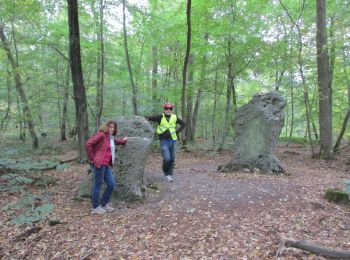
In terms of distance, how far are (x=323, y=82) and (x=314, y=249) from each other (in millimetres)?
8999

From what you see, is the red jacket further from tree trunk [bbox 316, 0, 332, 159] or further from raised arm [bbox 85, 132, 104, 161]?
tree trunk [bbox 316, 0, 332, 159]

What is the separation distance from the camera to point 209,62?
13.8 meters

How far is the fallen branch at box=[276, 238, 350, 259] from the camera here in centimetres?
360

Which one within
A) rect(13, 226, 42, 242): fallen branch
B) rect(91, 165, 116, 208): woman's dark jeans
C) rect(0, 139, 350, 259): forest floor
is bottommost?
rect(13, 226, 42, 242): fallen branch

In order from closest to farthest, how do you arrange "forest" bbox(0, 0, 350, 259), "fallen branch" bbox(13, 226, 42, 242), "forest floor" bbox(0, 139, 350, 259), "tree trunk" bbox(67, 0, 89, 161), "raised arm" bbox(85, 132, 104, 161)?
1. "forest floor" bbox(0, 139, 350, 259)
2. "forest" bbox(0, 0, 350, 259)
3. "fallen branch" bbox(13, 226, 42, 242)
4. "raised arm" bbox(85, 132, 104, 161)
5. "tree trunk" bbox(67, 0, 89, 161)

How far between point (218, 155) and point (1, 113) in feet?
31.9

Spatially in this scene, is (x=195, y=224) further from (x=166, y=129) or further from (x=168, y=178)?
(x=166, y=129)

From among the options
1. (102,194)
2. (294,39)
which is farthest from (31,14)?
(294,39)

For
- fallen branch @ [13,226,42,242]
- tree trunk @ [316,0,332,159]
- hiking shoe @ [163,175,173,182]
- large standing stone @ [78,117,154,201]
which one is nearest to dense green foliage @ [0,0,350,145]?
tree trunk @ [316,0,332,159]

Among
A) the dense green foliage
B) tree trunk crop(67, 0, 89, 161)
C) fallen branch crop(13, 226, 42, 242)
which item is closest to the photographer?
fallen branch crop(13, 226, 42, 242)

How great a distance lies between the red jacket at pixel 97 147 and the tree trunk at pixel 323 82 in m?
8.72

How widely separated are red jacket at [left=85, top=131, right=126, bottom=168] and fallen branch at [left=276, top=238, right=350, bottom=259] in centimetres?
348

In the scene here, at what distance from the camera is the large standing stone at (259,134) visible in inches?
347

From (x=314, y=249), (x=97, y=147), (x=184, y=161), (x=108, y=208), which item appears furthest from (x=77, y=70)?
(x=314, y=249)
